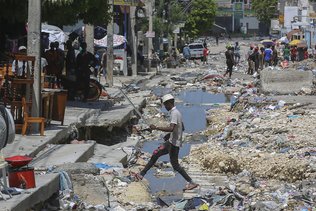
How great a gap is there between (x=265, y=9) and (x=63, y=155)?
12748 centimetres

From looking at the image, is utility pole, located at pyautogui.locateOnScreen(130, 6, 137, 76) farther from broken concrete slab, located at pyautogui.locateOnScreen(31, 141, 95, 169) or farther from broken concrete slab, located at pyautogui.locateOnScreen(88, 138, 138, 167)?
broken concrete slab, located at pyautogui.locateOnScreen(31, 141, 95, 169)

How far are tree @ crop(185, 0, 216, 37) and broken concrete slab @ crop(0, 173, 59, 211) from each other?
87.9m

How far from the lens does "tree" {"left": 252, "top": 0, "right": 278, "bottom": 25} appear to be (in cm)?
13875

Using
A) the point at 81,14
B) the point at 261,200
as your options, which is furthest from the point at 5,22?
the point at 261,200

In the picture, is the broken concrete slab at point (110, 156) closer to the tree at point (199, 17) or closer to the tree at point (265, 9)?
the tree at point (199, 17)

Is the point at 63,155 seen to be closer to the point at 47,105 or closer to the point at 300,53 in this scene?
the point at 47,105

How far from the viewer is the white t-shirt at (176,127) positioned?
12812mm

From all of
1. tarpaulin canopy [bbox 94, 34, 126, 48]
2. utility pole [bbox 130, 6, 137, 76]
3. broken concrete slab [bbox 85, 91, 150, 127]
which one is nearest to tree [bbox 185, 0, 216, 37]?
utility pole [bbox 130, 6, 137, 76]

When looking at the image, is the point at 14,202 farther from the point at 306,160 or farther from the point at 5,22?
the point at 5,22

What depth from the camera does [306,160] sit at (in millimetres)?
14398

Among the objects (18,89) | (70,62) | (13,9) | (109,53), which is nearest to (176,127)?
(18,89)

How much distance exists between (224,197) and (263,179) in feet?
7.08

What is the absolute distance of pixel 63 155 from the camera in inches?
538

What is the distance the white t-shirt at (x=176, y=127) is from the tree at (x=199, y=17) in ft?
281
